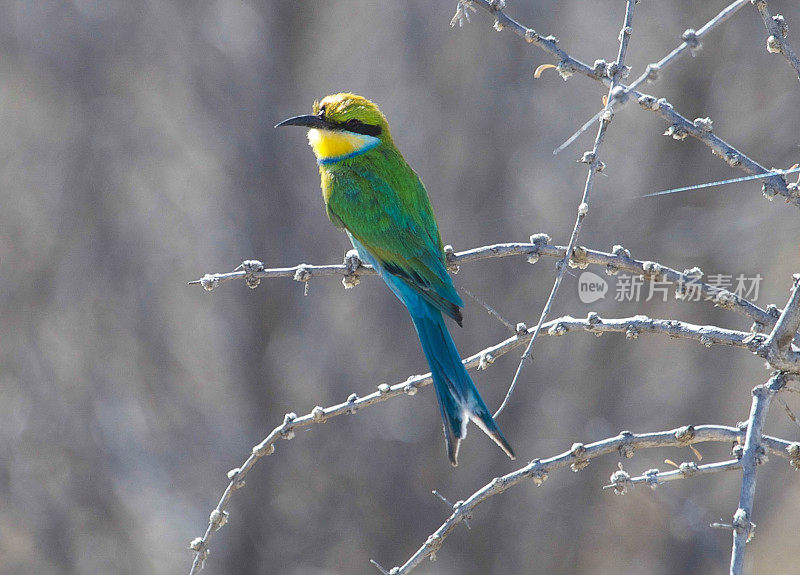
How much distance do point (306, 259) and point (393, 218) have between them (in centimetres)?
214

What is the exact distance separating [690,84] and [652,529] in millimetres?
2971

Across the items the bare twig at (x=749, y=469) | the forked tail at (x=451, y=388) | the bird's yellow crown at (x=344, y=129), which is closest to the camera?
the bare twig at (x=749, y=469)

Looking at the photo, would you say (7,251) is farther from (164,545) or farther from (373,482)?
(373,482)

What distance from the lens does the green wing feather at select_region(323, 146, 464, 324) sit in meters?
2.89

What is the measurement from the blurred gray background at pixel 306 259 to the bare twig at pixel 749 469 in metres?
3.52

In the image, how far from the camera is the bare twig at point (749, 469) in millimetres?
1322

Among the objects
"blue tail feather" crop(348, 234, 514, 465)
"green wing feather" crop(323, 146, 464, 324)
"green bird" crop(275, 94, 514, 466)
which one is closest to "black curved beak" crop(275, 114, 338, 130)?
"green bird" crop(275, 94, 514, 466)

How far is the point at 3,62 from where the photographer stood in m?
5.16

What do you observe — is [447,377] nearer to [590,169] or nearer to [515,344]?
[515,344]

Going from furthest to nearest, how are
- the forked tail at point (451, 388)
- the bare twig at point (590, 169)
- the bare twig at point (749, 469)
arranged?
1. the forked tail at point (451, 388)
2. the bare twig at point (590, 169)
3. the bare twig at point (749, 469)

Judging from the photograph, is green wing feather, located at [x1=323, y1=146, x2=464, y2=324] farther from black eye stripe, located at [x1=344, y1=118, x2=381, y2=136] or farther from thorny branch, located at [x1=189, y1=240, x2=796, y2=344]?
thorny branch, located at [x1=189, y1=240, x2=796, y2=344]

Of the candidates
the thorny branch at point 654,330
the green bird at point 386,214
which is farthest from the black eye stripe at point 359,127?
the thorny branch at point 654,330

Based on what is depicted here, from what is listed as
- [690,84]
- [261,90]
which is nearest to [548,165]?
[690,84]

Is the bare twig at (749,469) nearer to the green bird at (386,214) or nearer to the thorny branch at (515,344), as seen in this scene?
the thorny branch at (515,344)
